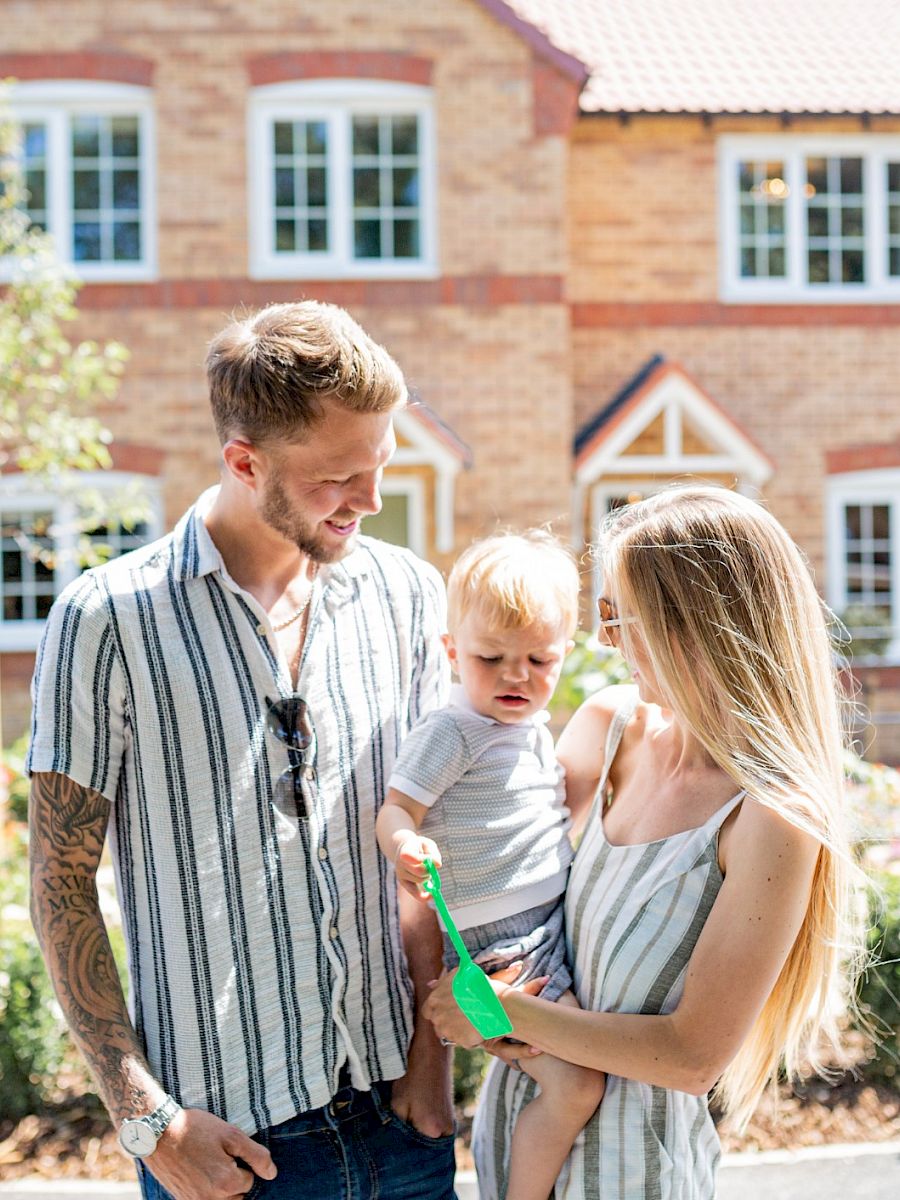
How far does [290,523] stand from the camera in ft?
6.73

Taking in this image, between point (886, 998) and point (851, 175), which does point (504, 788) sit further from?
point (851, 175)

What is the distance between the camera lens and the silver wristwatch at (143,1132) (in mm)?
1866

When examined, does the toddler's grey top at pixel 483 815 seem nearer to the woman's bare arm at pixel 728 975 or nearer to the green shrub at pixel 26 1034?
the woman's bare arm at pixel 728 975

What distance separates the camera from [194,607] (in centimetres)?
204

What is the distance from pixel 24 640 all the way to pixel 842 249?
911cm

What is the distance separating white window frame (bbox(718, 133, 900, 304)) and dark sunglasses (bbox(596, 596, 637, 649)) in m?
10.8

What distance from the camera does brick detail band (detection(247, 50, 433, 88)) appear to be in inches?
444

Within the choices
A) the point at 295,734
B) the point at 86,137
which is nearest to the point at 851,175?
the point at 86,137

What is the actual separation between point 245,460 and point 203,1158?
112 centimetres

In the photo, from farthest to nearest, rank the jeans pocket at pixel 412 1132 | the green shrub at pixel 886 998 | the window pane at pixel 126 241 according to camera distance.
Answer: the window pane at pixel 126 241, the green shrub at pixel 886 998, the jeans pocket at pixel 412 1132

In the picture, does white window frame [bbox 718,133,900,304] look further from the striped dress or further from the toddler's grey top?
the striped dress

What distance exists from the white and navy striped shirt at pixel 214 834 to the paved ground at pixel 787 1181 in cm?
229

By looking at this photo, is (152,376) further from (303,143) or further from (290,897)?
(290,897)

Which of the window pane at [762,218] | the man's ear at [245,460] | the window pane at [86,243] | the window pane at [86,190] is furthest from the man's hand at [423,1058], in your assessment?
the window pane at [762,218]
